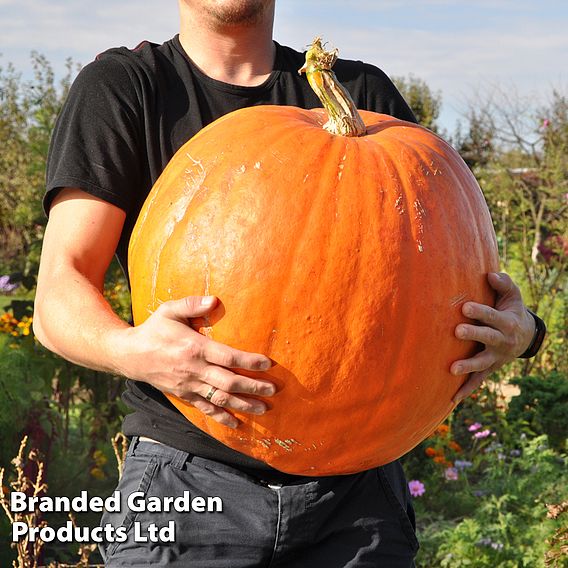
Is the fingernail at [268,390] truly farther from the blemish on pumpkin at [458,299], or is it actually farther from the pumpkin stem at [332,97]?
the pumpkin stem at [332,97]

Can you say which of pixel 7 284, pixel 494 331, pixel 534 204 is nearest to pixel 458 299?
pixel 494 331

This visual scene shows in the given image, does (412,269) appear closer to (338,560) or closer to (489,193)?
(338,560)

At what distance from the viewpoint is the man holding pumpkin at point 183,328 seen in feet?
5.76

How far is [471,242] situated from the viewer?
1.78 metres

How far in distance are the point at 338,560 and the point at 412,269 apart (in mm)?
838

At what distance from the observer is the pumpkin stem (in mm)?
1872

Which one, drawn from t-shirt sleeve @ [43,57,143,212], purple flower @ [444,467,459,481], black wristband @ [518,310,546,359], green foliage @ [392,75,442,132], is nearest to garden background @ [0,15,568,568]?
purple flower @ [444,467,459,481]

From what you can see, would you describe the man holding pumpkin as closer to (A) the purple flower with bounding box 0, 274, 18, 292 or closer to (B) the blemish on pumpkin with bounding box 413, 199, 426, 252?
(B) the blemish on pumpkin with bounding box 413, 199, 426, 252

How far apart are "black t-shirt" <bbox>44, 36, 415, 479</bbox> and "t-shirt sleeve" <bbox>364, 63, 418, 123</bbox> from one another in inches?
7.4

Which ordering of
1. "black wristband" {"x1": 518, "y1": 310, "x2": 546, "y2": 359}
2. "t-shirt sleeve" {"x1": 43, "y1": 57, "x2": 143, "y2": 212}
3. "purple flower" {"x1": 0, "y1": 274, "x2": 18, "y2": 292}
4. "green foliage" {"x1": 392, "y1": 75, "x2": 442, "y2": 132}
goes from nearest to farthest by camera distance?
"t-shirt sleeve" {"x1": 43, "y1": 57, "x2": 143, "y2": 212}, "black wristband" {"x1": 518, "y1": 310, "x2": 546, "y2": 359}, "purple flower" {"x1": 0, "y1": 274, "x2": 18, "y2": 292}, "green foliage" {"x1": 392, "y1": 75, "x2": 442, "y2": 132}

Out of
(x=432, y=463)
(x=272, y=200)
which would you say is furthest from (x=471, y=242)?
(x=432, y=463)

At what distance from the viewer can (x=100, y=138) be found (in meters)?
2.07

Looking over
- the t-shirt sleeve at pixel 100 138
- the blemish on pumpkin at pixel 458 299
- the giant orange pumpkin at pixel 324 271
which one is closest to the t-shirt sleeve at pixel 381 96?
the giant orange pumpkin at pixel 324 271

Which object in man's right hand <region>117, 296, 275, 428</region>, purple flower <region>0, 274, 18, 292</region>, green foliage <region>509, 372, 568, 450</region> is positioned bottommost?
green foliage <region>509, 372, 568, 450</region>
